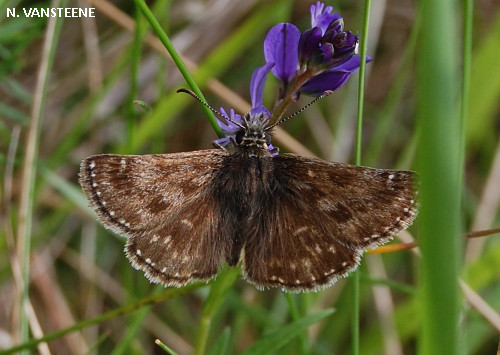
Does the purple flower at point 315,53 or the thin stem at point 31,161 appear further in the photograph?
the thin stem at point 31,161

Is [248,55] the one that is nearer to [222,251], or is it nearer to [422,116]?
[222,251]

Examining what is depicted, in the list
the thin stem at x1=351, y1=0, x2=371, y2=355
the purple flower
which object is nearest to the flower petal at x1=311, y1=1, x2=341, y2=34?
the purple flower

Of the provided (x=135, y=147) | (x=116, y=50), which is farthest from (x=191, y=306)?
(x=116, y=50)

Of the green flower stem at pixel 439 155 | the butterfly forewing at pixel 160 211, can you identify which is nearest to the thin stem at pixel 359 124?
the butterfly forewing at pixel 160 211

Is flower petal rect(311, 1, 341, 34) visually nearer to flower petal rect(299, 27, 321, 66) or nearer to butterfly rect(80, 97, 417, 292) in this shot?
flower petal rect(299, 27, 321, 66)

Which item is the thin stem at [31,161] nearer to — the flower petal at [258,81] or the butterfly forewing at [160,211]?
the butterfly forewing at [160,211]

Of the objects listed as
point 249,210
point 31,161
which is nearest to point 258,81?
point 249,210
